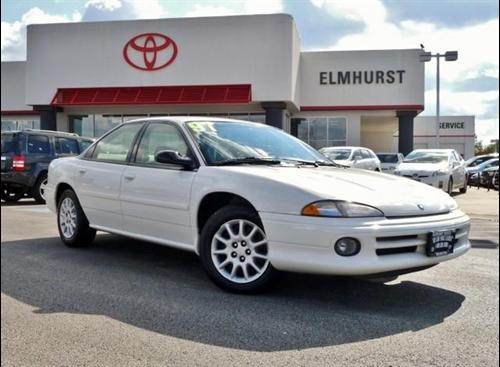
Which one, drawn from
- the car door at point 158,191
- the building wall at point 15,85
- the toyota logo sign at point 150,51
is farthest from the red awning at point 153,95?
the car door at point 158,191

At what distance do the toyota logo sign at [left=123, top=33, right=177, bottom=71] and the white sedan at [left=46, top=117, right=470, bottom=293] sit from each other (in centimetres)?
2105

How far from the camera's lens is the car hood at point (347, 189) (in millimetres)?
3691

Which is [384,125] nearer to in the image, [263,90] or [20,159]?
[263,90]

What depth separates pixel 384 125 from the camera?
30797 mm

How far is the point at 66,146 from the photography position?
1203cm

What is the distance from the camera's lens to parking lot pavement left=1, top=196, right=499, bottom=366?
2850mm

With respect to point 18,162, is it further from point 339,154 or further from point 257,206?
point 339,154

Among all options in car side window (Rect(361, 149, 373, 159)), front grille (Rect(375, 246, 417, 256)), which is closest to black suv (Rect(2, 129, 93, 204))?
front grille (Rect(375, 246, 417, 256))

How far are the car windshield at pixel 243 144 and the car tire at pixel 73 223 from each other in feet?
5.90

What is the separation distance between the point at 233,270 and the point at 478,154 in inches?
182

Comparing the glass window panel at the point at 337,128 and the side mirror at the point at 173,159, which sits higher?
the glass window panel at the point at 337,128

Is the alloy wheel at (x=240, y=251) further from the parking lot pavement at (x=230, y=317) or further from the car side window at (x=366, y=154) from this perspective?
the car side window at (x=366, y=154)

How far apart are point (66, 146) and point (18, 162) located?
1292mm

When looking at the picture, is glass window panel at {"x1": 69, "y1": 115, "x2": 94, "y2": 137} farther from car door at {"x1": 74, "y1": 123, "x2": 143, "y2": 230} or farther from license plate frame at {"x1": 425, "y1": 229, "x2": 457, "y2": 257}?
license plate frame at {"x1": 425, "y1": 229, "x2": 457, "y2": 257}
